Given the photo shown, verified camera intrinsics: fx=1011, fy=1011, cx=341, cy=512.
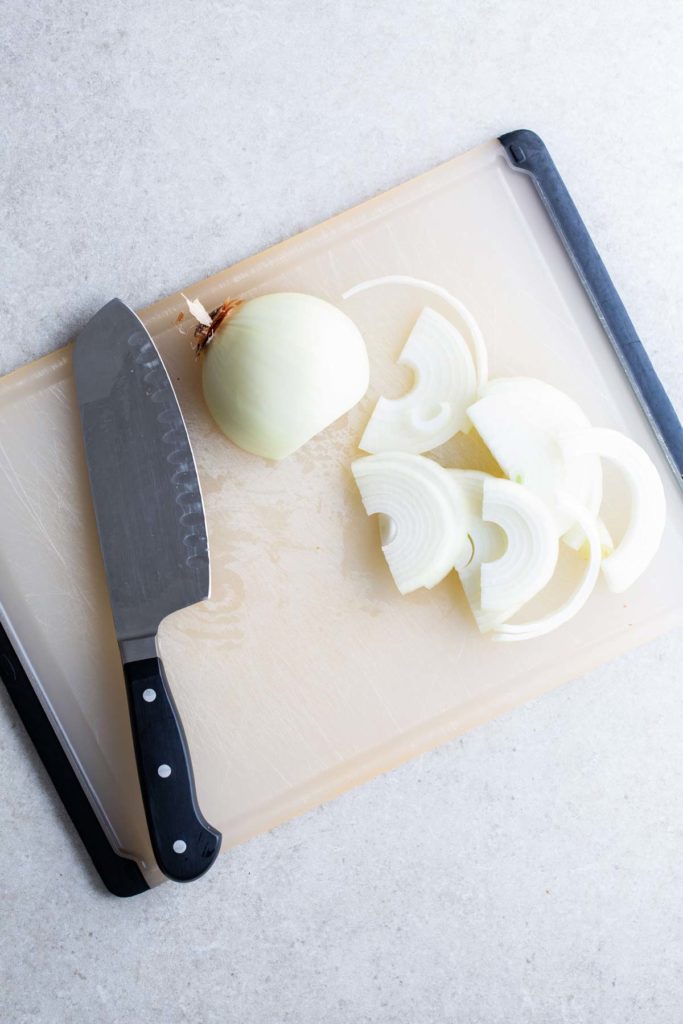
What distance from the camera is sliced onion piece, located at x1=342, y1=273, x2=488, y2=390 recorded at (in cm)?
153

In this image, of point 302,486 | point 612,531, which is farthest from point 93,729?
point 612,531

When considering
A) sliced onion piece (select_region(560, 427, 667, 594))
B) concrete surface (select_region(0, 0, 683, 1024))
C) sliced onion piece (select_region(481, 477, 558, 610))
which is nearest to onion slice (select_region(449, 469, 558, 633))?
sliced onion piece (select_region(481, 477, 558, 610))

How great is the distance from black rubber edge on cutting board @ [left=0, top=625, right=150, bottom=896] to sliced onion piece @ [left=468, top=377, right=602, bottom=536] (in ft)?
2.51

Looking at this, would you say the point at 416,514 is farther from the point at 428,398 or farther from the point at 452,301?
the point at 452,301

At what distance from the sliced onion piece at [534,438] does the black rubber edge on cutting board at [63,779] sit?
77 cm

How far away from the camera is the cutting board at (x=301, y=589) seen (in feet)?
4.98

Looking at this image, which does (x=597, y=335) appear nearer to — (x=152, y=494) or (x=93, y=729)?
(x=152, y=494)

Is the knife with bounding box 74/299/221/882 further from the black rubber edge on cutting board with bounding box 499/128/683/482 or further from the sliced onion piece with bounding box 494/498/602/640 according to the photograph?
the black rubber edge on cutting board with bounding box 499/128/683/482

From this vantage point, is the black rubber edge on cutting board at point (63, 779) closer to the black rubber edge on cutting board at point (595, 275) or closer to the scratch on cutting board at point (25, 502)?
the scratch on cutting board at point (25, 502)

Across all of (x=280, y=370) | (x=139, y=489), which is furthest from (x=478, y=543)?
(x=139, y=489)

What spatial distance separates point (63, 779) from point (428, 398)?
78 centimetres

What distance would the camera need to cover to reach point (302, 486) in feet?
5.03

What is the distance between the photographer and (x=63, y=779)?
150 centimetres

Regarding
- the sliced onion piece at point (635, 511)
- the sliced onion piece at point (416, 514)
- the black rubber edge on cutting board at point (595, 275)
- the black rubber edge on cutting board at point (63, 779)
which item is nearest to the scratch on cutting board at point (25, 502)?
the black rubber edge on cutting board at point (63, 779)
